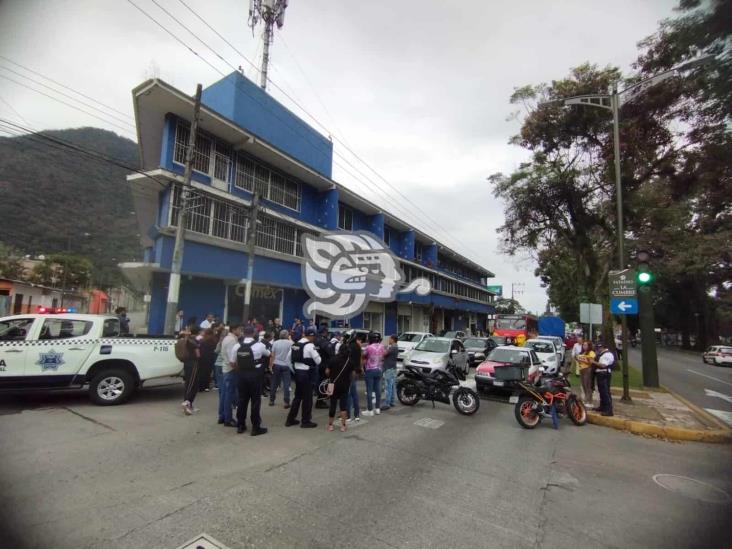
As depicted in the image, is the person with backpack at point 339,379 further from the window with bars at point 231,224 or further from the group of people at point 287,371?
the window with bars at point 231,224

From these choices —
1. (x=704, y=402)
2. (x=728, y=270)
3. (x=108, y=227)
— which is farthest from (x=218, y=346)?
(x=108, y=227)

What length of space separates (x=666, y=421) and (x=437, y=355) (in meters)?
6.53

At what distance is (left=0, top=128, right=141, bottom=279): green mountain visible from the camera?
36.8 metres

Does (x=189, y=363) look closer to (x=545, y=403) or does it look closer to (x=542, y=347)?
(x=545, y=403)

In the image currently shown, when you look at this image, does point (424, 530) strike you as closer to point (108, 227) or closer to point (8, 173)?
point (8, 173)

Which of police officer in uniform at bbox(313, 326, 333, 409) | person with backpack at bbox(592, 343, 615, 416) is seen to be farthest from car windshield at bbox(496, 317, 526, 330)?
police officer in uniform at bbox(313, 326, 333, 409)

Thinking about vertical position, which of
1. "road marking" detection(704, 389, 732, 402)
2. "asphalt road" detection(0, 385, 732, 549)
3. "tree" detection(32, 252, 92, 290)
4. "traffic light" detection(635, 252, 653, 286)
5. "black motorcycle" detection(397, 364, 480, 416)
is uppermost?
"tree" detection(32, 252, 92, 290)

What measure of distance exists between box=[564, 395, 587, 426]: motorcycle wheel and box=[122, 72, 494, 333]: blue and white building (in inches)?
527

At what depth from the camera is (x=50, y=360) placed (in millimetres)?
7473

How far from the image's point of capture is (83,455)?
5.12 m

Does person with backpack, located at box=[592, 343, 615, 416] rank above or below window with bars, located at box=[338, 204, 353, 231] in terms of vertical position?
below

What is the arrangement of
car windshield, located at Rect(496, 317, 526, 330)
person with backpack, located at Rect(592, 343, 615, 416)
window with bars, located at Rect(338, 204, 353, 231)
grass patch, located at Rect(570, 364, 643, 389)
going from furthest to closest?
1. car windshield, located at Rect(496, 317, 526, 330)
2. window with bars, located at Rect(338, 204, 353, 231)
3. grass patch, located at Rect(570, 364, 643, 389)
4. person with backpack, located at Rect(592, 343, 615, 416)

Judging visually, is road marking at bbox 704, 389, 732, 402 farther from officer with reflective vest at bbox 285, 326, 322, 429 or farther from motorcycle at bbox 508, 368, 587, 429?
officer with reflective vest at bbox 285, 326, 322, 429

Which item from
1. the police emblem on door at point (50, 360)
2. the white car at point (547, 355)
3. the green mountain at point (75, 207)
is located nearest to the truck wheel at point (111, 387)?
the police emblem on door at point (50, 360)
